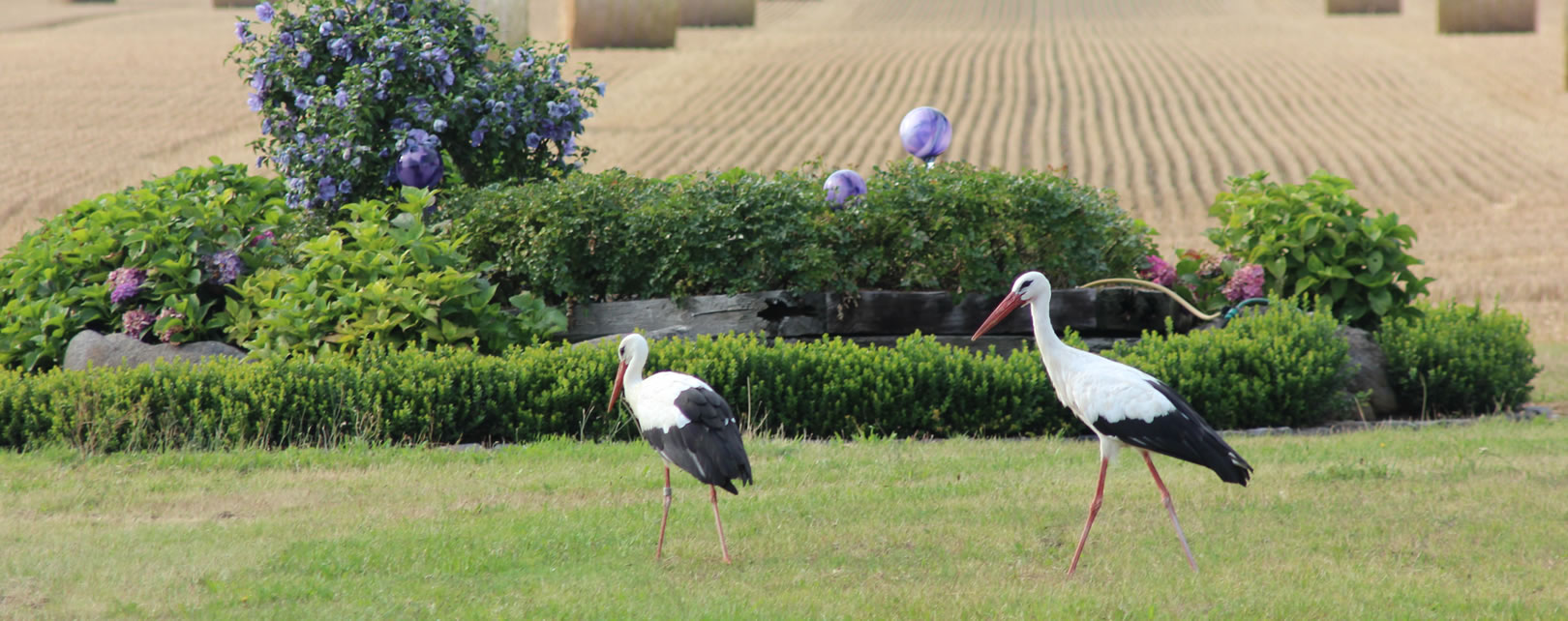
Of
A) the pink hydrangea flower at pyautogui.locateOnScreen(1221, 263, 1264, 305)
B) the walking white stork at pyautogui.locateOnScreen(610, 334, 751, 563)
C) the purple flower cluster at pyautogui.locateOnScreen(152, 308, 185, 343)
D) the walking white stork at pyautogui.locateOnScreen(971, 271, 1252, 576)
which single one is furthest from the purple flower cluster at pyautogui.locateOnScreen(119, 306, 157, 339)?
the pink hydrangea flower at pyautogui.locateOnScreen(1221, 263, 1264, 305)

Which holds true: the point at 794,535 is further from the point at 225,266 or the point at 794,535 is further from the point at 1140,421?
the point at 225,266

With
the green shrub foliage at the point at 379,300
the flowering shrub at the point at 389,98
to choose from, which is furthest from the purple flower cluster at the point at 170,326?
the flowering shrub at the point at 389,98

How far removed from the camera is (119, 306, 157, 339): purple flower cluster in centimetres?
939

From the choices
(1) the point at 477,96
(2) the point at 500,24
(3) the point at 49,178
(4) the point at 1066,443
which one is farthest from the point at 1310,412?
(3) the point at 49,178

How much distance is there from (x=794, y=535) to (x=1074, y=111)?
78.6 ft

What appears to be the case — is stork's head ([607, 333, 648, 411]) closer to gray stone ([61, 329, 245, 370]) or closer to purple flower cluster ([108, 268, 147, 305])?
gray stone ([61, 329, 245, 370])

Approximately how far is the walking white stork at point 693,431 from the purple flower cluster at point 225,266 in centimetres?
488

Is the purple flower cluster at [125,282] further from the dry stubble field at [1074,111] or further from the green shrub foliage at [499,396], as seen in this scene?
the dry stubble field at [1074,111]

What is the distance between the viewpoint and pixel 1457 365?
9586 millimetres

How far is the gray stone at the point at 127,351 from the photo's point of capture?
9148 mm

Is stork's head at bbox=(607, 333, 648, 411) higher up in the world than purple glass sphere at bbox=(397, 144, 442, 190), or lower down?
lower down

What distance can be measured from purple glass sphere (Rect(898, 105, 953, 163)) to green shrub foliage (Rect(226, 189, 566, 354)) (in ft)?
11.6

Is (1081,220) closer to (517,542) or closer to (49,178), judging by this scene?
(517,542)

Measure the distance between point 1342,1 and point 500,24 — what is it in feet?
131
